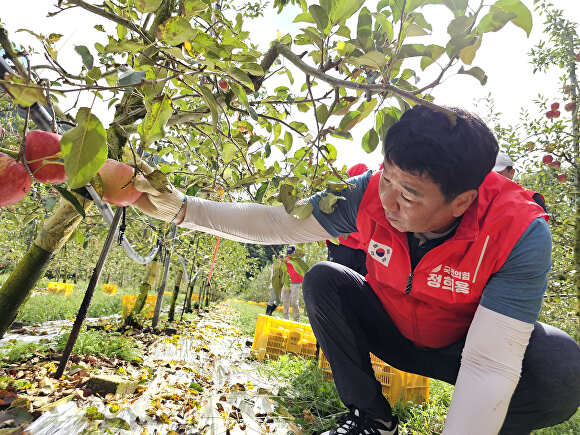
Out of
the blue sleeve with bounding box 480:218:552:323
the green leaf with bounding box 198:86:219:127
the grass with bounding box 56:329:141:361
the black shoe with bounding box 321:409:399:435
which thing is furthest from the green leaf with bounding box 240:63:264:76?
the grass with bounding box 56:329:141:361

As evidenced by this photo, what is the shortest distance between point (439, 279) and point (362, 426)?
663mm

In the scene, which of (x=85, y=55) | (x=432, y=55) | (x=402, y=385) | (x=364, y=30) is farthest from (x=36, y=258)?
(x=402, y=385)

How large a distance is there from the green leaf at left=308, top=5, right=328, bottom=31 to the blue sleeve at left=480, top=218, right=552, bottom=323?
2.77 ft

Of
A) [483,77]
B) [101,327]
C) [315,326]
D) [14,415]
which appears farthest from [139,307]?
[483,77]

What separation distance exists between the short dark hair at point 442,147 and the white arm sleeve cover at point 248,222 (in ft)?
1.60

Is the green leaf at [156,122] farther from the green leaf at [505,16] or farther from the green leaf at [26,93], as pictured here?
the green leaf at [505,16]

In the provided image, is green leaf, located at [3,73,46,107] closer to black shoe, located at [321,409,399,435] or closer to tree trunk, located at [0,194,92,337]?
tree trunk, located at [0,194,92,337]

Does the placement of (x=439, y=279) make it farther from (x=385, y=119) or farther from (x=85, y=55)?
(x=85, y=55)

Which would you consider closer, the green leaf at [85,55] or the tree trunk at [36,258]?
the green leaf at [85,55]

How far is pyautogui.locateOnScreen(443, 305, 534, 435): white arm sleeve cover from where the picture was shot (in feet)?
3.02

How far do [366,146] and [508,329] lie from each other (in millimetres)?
673

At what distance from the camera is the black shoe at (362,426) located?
1.27 metres

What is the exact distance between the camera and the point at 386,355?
1483mm

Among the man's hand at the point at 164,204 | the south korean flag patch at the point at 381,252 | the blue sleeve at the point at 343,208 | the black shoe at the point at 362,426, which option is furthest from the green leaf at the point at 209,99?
the black shoe at the point at 362,426
